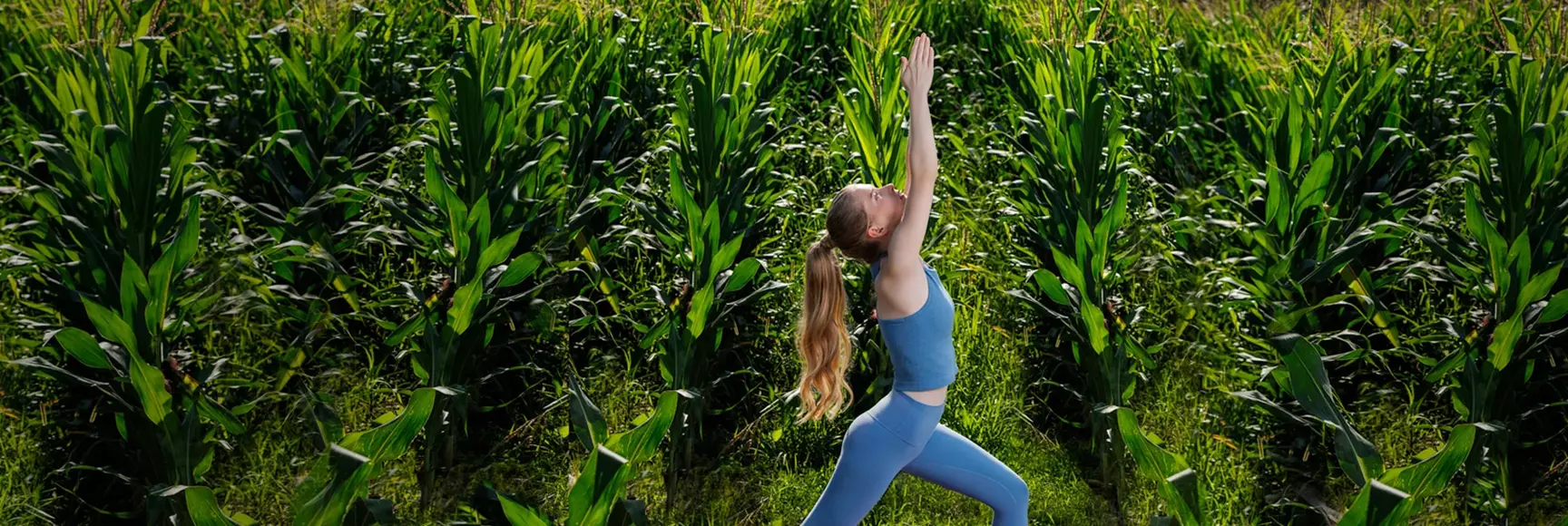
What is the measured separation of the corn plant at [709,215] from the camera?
3.46 metres

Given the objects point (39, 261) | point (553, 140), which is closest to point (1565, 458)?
point (553, 140)

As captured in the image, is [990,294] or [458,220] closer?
[458,220]

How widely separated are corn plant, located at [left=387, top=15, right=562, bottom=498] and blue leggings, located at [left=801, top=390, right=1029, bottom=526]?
126cm

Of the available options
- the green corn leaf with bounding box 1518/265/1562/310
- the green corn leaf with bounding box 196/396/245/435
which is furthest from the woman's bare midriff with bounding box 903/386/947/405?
the green corn leaf with bounding box 196/396/245/435

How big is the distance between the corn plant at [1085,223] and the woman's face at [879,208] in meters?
0.94

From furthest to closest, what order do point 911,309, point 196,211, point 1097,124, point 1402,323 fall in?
1. point 1402,323
2. point 1097,124
3. point 196,211
4. point 911,309

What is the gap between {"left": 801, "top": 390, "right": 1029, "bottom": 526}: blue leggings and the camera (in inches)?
100

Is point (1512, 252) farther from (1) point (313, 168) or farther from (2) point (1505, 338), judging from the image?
(1) point (313, 168)

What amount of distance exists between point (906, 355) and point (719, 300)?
44.6 inches

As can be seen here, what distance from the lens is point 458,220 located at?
3355mm

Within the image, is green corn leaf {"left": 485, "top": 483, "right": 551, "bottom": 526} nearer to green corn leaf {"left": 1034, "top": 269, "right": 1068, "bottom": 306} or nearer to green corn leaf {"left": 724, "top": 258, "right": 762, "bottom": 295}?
green corn leaf {"left": 724, "top": 258, "right": 762, "bottom": 295}

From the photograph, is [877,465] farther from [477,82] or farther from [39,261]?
[39,261]

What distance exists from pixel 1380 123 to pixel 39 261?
431 cm

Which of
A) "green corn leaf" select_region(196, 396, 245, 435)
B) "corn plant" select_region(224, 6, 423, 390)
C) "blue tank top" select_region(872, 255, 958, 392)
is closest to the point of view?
"blue tank top" select_region(872, 255, 958, 392)
